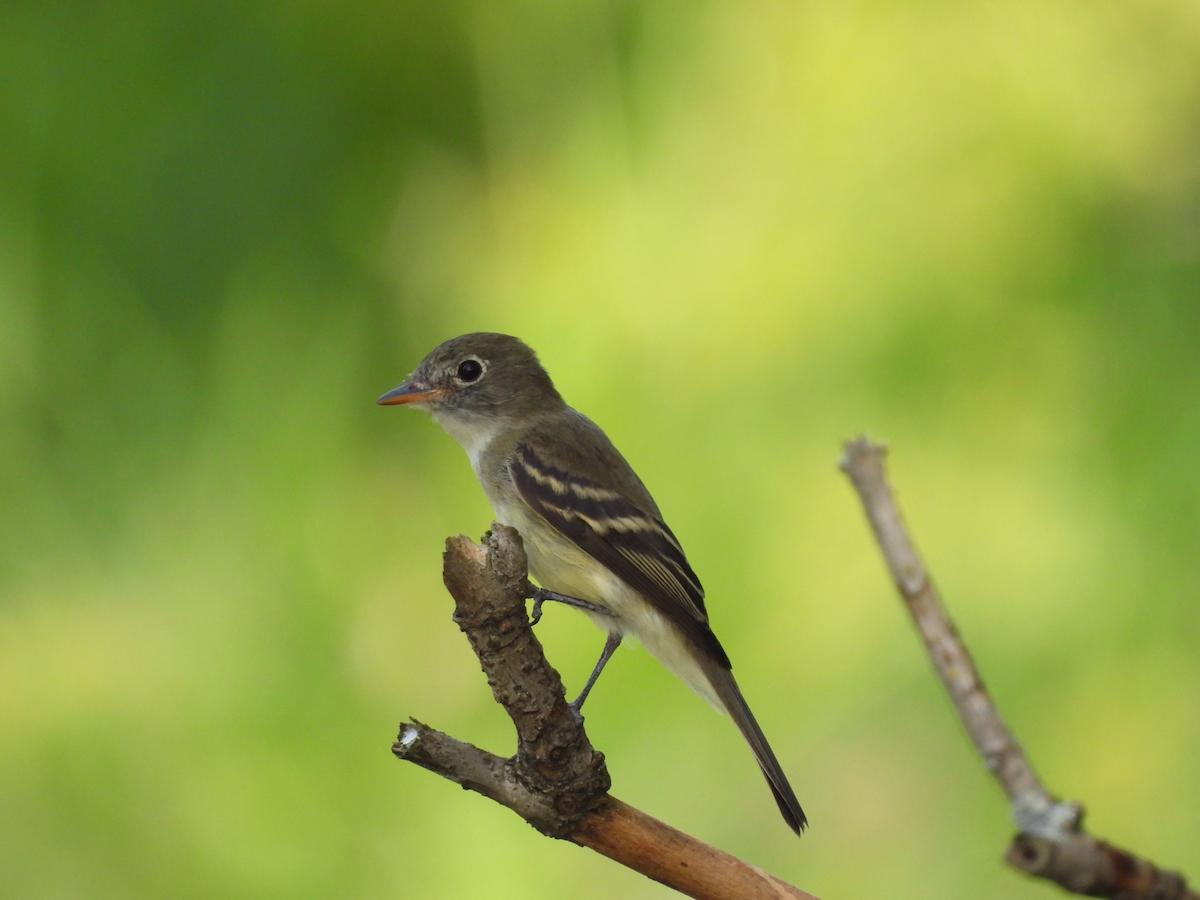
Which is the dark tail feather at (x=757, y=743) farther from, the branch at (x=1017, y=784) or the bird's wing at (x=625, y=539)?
the branch at (x=1017, y=784)

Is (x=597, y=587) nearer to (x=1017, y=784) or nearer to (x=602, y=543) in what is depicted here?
(x=602, y=543)

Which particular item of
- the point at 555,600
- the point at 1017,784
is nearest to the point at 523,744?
the point at 555,600

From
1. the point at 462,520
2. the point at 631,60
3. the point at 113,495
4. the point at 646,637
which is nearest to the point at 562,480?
the point at 646,637

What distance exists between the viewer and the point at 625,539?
1868 millimetres

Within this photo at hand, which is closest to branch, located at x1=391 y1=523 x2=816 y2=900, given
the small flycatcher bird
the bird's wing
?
the small flycatcher bird

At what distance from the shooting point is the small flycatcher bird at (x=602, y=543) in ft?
6.05

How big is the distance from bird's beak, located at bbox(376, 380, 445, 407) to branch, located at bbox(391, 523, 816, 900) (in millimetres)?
767

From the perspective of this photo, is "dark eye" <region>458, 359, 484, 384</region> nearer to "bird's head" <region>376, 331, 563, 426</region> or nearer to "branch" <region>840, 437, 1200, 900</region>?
"bird's head" <region>376, 331, 563, 426</region>

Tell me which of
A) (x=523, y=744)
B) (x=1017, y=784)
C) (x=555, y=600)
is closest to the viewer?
(x=1017, y=784)

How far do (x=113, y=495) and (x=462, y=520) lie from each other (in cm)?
67

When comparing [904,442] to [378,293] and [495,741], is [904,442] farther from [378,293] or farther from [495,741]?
[378,293]

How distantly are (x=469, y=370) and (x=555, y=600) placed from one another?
0.57 meters

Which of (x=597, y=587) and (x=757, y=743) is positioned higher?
(x=597, y=587)

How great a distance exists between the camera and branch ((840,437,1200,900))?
56cm
